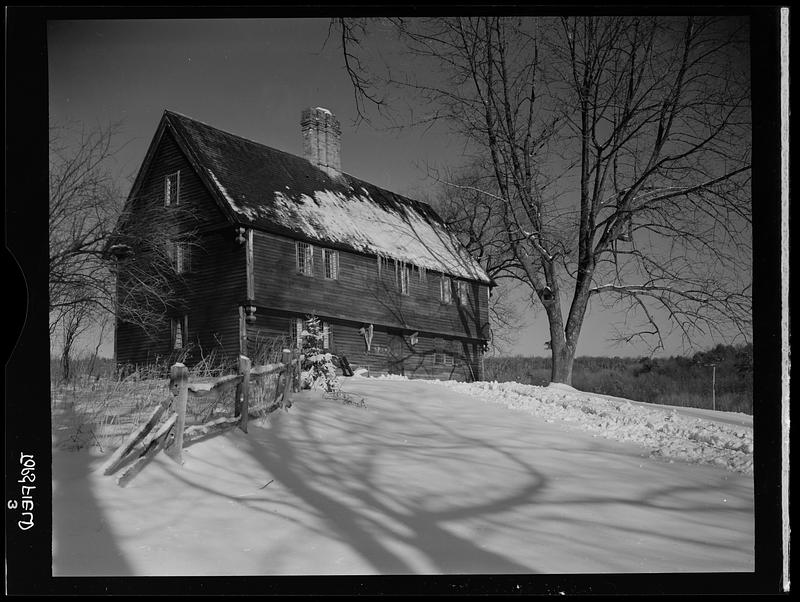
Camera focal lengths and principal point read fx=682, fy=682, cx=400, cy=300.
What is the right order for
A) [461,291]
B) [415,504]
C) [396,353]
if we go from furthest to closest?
1. [461,291]
2. [396,353]
3. [415,504]

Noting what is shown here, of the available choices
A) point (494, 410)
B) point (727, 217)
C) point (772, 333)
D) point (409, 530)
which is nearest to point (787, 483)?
point (772, 333)

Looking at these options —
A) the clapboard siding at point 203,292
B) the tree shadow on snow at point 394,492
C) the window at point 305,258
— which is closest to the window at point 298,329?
the window at point 305,258

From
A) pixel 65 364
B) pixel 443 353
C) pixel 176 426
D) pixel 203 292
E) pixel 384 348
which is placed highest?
pixel 203 292

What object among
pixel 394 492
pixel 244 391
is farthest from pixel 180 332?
pixel 394 492

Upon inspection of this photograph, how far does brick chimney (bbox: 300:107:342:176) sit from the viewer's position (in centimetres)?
1981

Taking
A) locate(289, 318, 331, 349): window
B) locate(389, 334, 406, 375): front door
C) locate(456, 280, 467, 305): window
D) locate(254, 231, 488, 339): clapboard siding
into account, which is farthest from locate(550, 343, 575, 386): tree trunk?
locate(456, 280, 467, 305): window

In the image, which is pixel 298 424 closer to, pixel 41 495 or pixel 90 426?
pixel 90 426

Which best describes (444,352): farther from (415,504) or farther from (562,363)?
(415,504)

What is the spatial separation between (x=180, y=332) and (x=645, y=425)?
34.5 ft

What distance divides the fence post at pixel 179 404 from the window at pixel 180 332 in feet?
29.9

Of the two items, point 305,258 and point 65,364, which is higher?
point 305,258

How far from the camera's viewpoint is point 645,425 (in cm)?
800

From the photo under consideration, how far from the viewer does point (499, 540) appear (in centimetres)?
435

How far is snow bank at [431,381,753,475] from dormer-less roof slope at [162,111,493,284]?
694 cm
